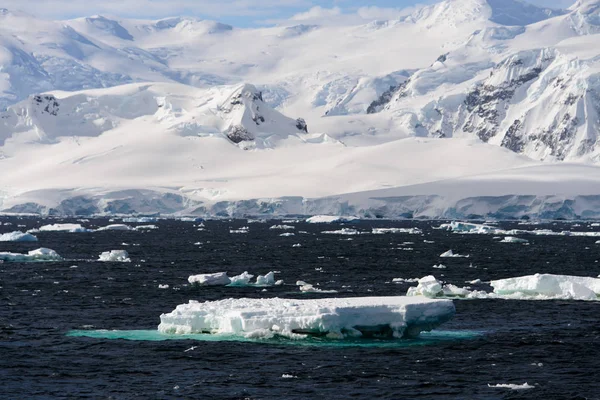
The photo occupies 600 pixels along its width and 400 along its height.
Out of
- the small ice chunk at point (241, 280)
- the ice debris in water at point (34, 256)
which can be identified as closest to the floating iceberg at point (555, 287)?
the small ice chunk at point (241, 280)

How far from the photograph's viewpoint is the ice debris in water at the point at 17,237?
99.8m

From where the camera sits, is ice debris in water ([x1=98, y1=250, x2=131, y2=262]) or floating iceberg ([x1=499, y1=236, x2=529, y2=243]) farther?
floating iceberg ([x1=499, y1=236, x2=529, y2=243])

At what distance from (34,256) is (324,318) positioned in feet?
146

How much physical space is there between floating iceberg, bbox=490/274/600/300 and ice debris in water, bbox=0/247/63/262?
36.6m

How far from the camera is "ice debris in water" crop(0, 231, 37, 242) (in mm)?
99819

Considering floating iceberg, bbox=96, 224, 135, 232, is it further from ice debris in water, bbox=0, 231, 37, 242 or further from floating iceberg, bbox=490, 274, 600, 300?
floating iceberg, bbox=490, 274, 600, 300

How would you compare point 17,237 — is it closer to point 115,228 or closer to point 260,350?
point 115,228

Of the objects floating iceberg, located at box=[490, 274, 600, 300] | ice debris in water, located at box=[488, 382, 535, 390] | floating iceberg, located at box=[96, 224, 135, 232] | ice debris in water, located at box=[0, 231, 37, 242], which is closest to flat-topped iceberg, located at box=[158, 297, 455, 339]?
ice debris in water, located at box=[488, 382, 535, 390]

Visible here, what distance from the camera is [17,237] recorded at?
3937 inches

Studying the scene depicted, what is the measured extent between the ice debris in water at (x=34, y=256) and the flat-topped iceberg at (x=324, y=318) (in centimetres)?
3884

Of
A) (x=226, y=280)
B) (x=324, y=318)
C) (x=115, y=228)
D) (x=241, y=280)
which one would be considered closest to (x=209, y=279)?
(x=226, y=280)

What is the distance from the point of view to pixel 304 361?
3506 centimetres

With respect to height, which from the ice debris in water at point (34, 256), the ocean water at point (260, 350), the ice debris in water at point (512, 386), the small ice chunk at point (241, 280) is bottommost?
the ice debris in water at point (512, 386)

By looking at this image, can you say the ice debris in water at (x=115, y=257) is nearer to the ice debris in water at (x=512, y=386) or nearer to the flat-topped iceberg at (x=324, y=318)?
the flat-topped iceberg at (x=324, y=318)
